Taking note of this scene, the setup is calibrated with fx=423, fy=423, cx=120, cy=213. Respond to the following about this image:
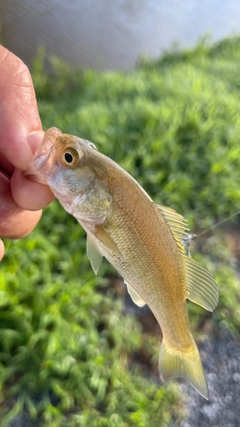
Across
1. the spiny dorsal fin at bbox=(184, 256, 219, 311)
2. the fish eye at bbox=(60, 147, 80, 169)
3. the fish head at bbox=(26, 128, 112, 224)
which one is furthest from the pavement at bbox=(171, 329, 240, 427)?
the fish eye at bbox=(60, 147, 80, 169)

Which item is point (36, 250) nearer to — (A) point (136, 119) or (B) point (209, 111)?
(A) point (136, 119)

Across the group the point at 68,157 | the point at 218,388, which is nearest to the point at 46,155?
the point at 68,157

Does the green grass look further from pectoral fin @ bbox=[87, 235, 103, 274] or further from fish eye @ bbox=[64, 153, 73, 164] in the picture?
fish eye @ bbox=[64, 153, 73, 164]

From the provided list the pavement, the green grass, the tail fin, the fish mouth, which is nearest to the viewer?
the fish mouth

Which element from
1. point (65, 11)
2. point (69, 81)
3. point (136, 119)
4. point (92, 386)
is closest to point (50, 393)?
point (92, 386)

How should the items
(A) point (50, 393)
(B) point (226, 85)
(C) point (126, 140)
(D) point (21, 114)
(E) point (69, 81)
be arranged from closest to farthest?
(D) point (21, 114), (A) point (50, 393), (C) point (126, 140), (B) point (226, 85), (E) point (69, 81)

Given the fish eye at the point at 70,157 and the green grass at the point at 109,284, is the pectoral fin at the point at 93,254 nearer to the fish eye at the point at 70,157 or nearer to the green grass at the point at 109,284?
the fish eye at the point at 70,157

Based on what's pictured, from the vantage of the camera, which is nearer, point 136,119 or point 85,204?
point 85,204

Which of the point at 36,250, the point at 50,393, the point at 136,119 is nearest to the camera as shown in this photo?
the point at 50,393
